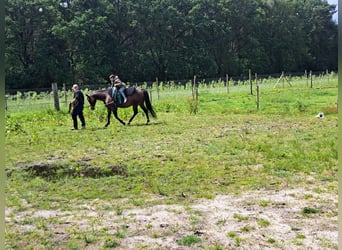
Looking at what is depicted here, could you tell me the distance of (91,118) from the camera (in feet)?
39.4

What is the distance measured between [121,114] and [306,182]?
8460 millimetres

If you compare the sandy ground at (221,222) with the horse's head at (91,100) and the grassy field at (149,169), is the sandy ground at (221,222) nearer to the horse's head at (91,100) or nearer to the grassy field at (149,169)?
the grassy field at (149,169)

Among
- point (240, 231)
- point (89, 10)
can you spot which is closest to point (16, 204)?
point (240, 231)

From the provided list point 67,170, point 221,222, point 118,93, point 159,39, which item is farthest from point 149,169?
point 159,39

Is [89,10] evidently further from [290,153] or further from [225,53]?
[290,153]

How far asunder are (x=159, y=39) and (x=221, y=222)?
36054 mm

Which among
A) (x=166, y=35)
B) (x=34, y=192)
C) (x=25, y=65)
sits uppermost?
(x=166, y=35)

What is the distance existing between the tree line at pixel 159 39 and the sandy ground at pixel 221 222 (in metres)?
22.9

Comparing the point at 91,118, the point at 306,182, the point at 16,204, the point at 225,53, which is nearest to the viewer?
the point at 16,204

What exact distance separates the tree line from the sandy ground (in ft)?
75.3

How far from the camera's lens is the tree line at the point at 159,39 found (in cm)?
3050

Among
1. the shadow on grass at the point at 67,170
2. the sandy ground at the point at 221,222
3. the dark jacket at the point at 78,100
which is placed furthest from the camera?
the dark jacket at the point at 78,100

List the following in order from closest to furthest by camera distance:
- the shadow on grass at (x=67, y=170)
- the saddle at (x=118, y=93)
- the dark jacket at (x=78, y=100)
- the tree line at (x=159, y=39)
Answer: the shadow on grass at (x=67, y=170) < the dark jacket at (x=78, y=100) < the saddle at (x=118, y=93) < the tree line at (x=159, y=39)

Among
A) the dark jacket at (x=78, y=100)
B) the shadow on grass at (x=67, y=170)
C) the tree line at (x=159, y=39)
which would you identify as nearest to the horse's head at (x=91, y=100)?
the dark jacket at (x=78, y=100)
